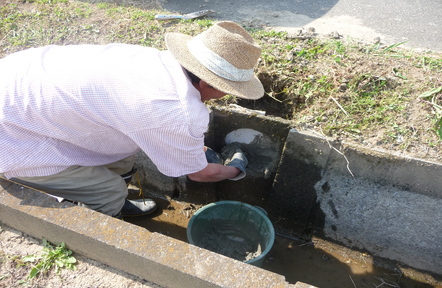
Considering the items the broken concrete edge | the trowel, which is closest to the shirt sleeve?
the broken concrete edge

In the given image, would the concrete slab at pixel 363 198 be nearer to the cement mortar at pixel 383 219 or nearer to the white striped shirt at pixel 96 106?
the cement mortar at pixel 383 219

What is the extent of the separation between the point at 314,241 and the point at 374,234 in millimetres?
543

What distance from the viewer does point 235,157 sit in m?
2.79

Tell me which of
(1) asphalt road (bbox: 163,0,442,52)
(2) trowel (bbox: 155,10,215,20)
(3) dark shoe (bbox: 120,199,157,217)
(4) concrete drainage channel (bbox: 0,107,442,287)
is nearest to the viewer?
(4) concrete drainage channel (bbox: 0,107,442,287)

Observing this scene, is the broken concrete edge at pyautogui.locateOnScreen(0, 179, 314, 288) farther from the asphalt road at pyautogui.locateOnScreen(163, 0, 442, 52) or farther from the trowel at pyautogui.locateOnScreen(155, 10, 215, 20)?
the asphalt road at pyautogui.locateOnScreen(163, 0, 442, 52)

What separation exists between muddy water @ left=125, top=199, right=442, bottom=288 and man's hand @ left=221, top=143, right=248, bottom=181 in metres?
0.93

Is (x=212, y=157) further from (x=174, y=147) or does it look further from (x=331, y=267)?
(x=331, y=267)

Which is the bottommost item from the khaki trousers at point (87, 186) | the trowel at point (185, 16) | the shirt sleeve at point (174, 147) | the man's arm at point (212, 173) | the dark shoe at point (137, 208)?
the dark shoe at point (137, 208)

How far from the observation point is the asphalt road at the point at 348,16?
14.2 feet

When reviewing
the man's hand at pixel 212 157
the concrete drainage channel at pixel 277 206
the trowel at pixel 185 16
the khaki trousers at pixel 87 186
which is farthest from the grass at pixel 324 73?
the khaki trousers at pixel 87 186

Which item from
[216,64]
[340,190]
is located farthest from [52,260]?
[340,190]

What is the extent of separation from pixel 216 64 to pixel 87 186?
4.39 ft

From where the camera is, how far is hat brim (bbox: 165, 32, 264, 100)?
77.7 inches

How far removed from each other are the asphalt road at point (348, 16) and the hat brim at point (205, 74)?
238 centimetres
